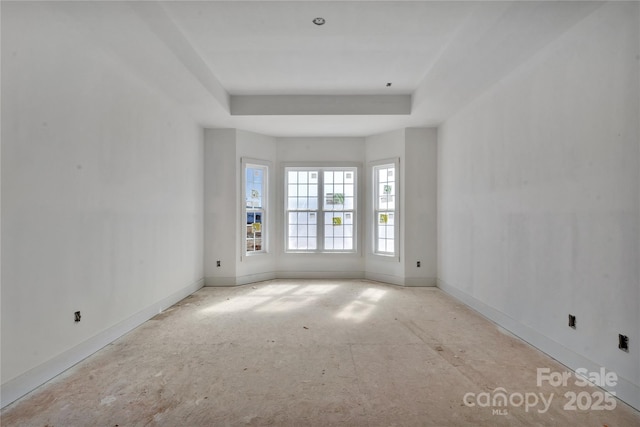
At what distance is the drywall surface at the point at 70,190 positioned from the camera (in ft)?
6.97

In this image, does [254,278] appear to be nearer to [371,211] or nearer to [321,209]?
[321,209]

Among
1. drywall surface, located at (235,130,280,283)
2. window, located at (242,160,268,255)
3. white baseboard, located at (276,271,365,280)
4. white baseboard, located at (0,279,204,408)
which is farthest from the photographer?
white baseboard, located at (276,271,365,280)

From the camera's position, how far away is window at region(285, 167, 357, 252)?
6098 millimetres

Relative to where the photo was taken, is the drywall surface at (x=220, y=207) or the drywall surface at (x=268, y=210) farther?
the drywall surface at (x=268, y=210)

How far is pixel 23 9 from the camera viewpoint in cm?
216

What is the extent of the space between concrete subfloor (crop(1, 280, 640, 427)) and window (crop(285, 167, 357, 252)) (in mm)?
2222

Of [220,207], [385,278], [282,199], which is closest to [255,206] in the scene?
[282,199]

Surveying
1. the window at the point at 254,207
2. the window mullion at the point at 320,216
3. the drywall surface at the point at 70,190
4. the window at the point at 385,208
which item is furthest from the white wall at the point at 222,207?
the window at the point at 385,208

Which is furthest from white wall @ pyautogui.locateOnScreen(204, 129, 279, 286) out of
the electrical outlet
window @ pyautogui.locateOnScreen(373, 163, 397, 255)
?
the electrical outlet

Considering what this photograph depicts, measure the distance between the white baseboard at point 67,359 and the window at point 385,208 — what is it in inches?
145

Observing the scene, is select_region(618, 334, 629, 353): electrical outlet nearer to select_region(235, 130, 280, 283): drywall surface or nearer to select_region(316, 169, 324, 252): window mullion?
select_region(316, 169, 324, 252): window mullion

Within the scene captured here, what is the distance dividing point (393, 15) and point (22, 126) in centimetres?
297

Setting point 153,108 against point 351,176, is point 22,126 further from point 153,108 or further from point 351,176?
point 351,176

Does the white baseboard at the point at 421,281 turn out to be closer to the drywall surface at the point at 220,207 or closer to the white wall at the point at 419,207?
the white wall at the point at 419,207
